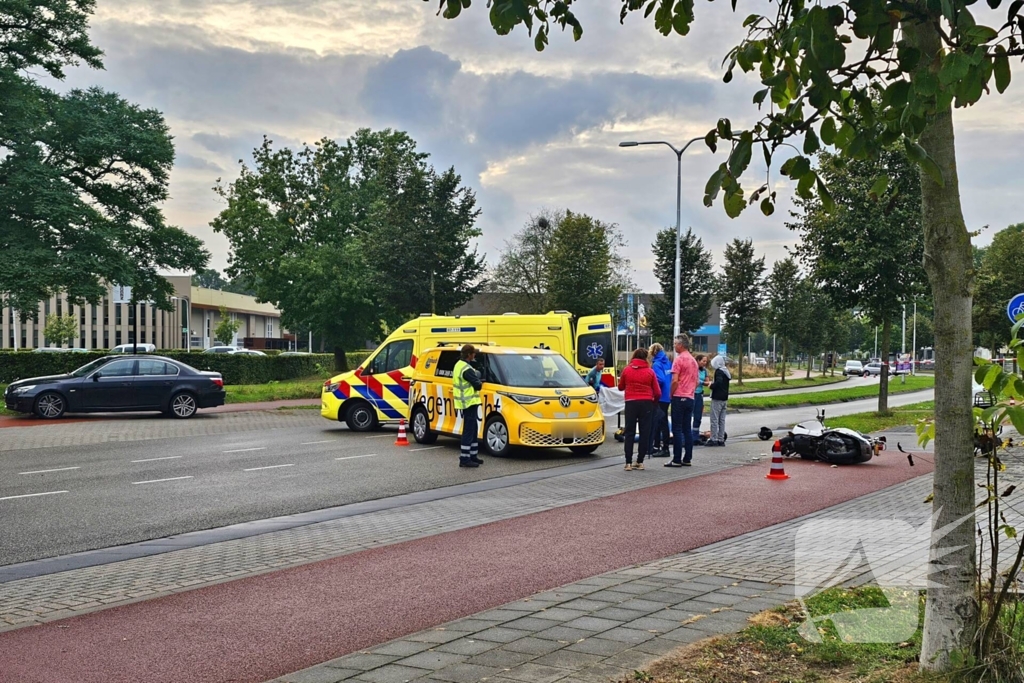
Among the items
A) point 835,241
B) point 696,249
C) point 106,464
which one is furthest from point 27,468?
point 696,249

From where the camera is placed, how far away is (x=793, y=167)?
376 centimetres

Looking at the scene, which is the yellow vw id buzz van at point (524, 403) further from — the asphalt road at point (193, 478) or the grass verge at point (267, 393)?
the grass verge at point (267, 393)

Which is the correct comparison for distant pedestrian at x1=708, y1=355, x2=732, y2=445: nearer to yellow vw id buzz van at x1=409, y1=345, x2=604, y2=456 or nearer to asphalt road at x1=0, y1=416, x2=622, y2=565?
asphalt road at x1=0, y1=416, x2=622, y2=565

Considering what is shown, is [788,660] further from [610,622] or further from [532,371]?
[532,371]

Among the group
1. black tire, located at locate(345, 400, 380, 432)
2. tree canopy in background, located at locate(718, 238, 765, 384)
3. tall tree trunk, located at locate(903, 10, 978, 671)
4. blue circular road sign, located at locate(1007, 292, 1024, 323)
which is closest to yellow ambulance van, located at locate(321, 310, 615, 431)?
black tire, located at locate(345, 400, 380, 432)

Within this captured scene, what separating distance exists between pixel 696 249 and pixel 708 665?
139ft

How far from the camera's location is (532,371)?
16969 mm

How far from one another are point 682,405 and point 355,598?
938 centimetres

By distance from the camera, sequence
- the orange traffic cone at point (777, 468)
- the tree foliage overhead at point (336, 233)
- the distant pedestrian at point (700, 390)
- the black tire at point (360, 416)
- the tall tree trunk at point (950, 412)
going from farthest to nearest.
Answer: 1. the tree foliage overhead at point (336, 233)
2. the black tire at point (360, 416)
3. the distant pedestrian at point (700, 390)
4. the orange traffic cone at point (777, 468)
5. the tall tree trunk at point (950, 412)

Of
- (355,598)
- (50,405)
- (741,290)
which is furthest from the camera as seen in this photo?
(741,290)

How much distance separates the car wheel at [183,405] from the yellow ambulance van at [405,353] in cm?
456

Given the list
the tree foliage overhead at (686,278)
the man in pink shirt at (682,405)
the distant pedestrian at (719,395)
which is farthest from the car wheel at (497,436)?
the tree foliage overhead at (686,278)

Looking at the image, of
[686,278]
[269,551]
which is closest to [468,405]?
[269,551]

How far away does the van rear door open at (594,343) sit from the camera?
82.9ft
